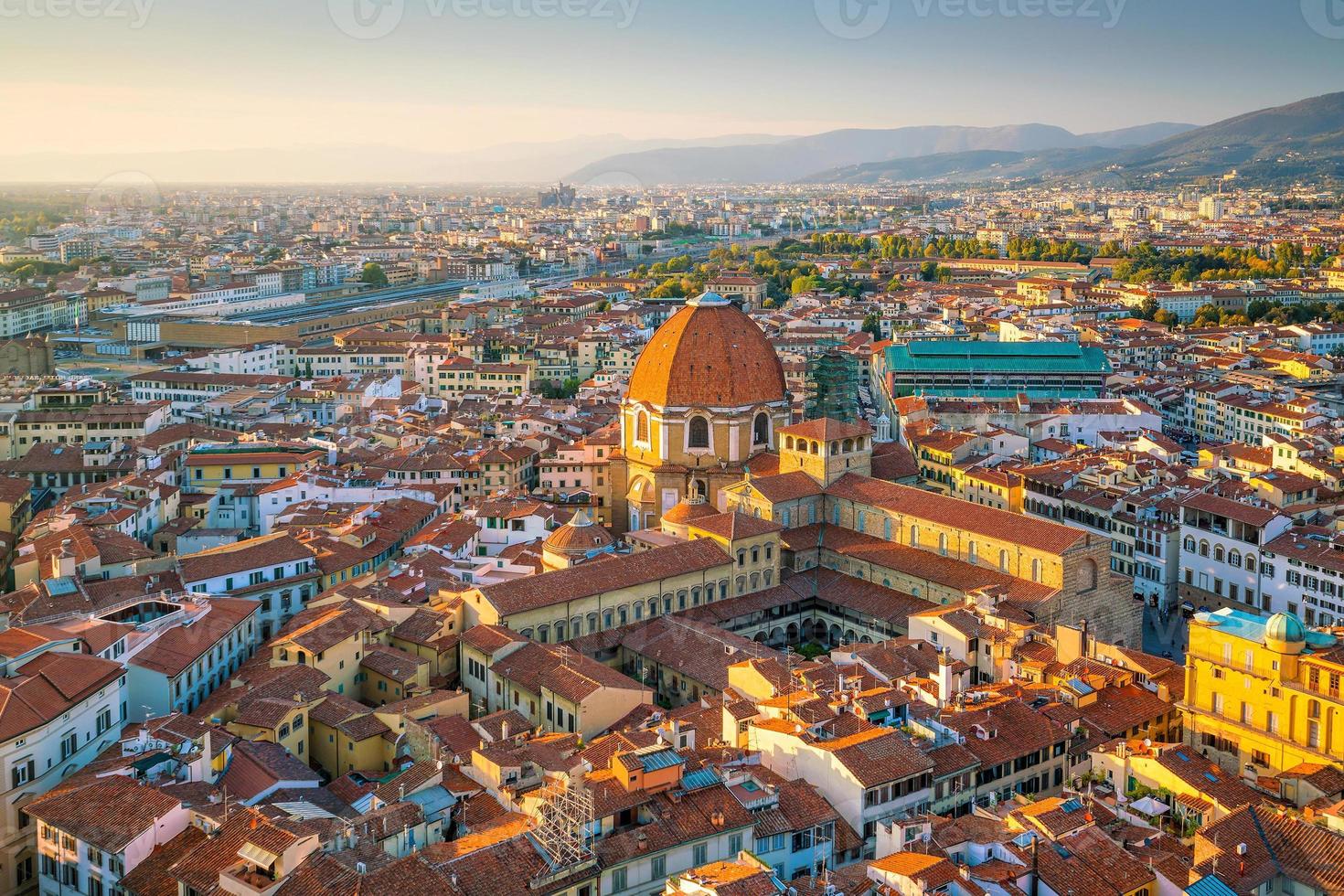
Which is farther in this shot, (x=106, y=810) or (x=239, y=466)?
(x=239, y=466)

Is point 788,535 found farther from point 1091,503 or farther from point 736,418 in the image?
point 1091,503

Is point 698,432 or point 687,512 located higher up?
point 698,432

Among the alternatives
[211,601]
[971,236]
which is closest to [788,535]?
[211,601]

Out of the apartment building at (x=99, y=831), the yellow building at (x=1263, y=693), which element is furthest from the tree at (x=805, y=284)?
the apartment building at (x=99, y=831)

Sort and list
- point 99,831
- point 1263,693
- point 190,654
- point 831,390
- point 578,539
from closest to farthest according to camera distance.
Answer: point 99,831
point 1263,693
point 190,654
point 578,539
point 831,390

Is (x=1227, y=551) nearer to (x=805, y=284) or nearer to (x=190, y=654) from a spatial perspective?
(x=190, y=654)

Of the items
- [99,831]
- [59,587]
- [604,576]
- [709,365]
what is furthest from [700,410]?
[99,831]
